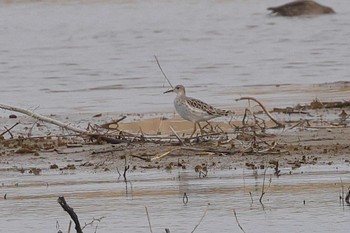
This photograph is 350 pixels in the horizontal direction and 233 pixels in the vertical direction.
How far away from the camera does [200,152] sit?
11211 mm

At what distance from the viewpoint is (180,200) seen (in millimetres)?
9258

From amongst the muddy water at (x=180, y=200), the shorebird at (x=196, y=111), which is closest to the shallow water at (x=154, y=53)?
the shorebird at (x=196, y=111)

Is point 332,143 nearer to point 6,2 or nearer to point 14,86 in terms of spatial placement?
point 14,86

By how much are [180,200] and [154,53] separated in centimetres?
1566

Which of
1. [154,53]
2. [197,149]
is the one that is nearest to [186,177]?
[197,149]

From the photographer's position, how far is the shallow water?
17.7 metres

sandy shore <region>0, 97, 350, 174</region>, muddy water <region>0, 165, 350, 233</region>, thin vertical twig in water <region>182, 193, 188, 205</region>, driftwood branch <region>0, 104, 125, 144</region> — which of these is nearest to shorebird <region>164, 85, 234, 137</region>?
sandy shore <region>0, 97, 350, 174</region>

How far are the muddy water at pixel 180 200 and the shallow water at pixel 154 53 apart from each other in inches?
214

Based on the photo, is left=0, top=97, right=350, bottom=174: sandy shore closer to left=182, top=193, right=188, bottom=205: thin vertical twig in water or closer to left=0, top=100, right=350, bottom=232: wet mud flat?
left=0, top=100, right=350, bottom=232: wet mud flat

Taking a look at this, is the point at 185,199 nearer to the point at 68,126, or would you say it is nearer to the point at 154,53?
the point at 68,126

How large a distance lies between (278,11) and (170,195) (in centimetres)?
2633

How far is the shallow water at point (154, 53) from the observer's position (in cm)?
1772

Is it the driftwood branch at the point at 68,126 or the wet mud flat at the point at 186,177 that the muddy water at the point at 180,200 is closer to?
the wet mud flat at the point at 186,177

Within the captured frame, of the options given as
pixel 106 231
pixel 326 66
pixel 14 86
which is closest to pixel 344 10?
pixel 326 66
